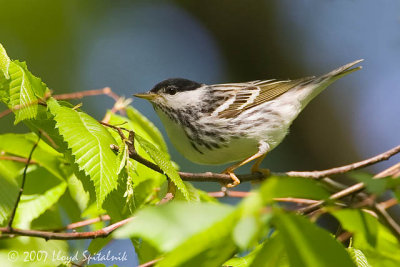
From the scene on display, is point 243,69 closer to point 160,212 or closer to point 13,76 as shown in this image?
point 13,76

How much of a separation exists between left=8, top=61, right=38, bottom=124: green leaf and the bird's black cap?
1.46m

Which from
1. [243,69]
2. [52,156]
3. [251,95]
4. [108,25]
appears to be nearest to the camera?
[52,156]

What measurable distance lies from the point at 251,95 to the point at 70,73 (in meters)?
2.66

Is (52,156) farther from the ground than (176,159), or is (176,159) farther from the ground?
(52,156)

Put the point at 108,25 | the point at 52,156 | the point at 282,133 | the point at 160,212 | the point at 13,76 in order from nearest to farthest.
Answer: the point at 160,212, the point at 13,76, the point at 52,156, the point at 282,133, the point at 108,25

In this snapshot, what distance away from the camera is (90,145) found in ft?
5.25

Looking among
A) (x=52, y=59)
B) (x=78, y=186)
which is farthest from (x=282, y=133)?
(x=52, y=59)

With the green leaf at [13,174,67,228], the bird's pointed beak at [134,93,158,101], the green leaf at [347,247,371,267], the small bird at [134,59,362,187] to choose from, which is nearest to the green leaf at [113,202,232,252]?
the green leaf at [347,247,371,267]

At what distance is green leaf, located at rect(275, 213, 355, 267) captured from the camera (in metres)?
0.89

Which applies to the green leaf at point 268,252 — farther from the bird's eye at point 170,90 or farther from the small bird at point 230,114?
the bird's eye at point 170,90

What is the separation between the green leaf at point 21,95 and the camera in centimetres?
160

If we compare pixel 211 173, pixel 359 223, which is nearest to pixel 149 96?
pixel 211 173

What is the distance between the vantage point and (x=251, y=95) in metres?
3.37

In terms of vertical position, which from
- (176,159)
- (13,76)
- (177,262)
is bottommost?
(176,159)
